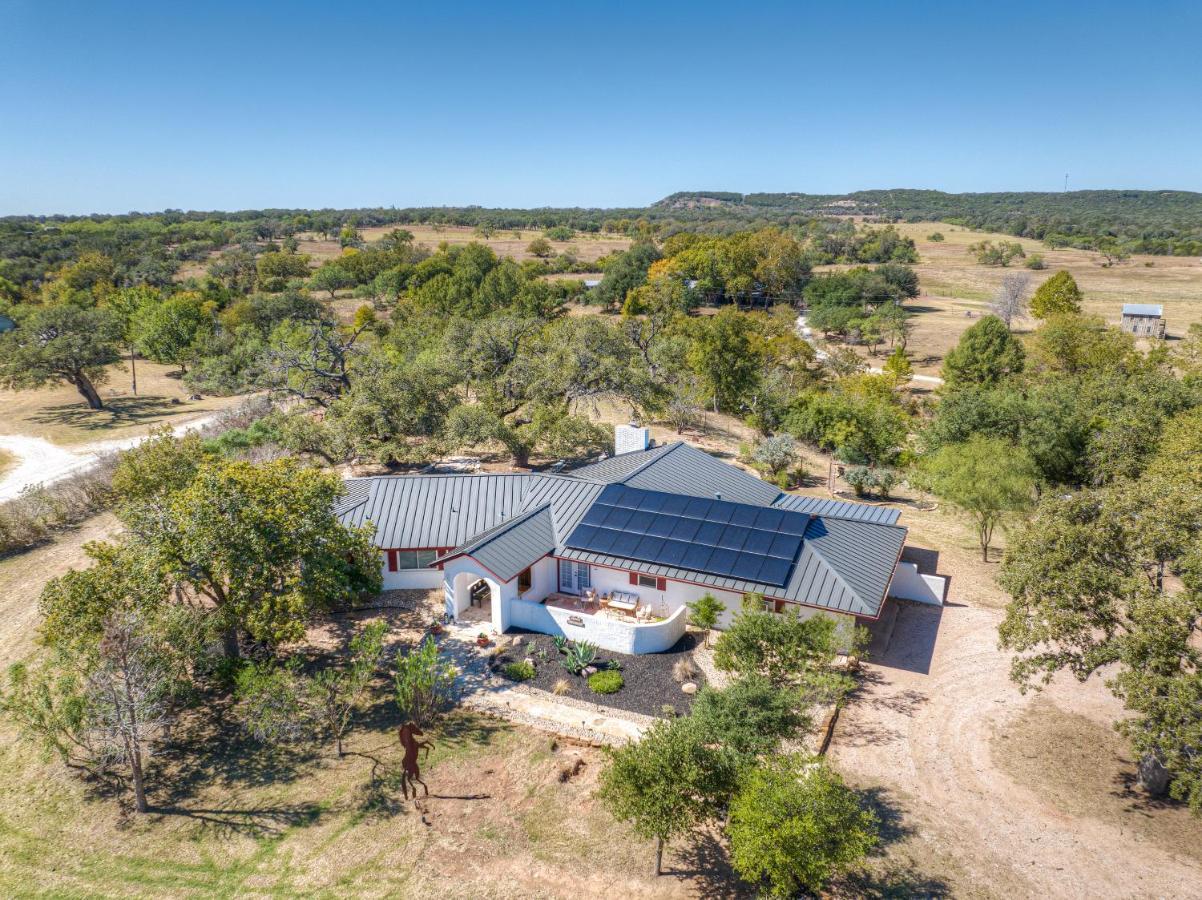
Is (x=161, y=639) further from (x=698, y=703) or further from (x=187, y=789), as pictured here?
(x=698, y=703)

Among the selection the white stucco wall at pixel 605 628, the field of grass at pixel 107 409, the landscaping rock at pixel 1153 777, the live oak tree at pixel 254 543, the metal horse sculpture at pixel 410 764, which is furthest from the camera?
the field of grass at pixel 107 409

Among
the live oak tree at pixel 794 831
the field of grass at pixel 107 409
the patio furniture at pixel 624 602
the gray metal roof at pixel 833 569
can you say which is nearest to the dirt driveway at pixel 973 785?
the gray metal roof at pixel 833 569

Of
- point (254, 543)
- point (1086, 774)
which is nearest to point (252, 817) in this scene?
point (254, 543)

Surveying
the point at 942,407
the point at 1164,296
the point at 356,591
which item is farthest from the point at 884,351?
the point at 356,591

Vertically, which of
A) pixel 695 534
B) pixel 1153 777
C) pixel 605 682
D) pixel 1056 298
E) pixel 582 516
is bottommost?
pixel 605 682

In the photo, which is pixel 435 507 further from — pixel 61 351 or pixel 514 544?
pixel 61 351

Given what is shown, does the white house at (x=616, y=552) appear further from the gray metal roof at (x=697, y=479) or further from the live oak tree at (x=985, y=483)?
the live oak tree at (x=985, y=483)
